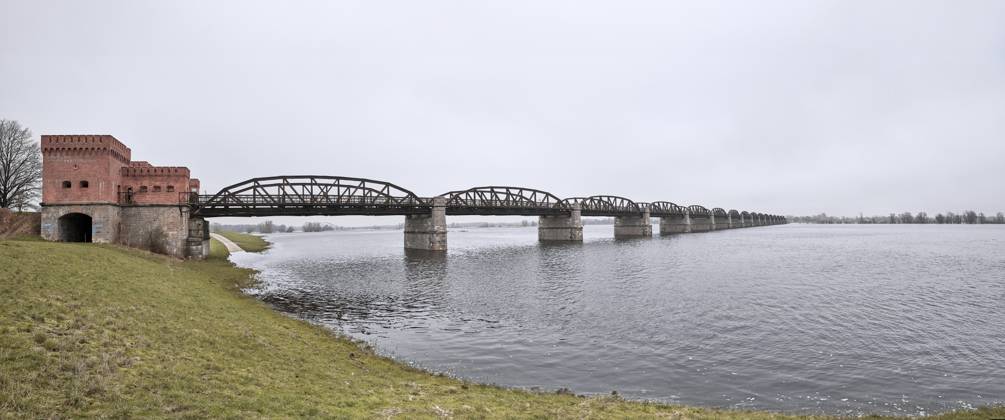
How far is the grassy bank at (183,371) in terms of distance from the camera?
8258 mm

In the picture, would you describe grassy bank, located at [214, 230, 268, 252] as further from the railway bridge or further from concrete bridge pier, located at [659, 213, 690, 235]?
concrete bridge pier, located at [659, 213, 690, 235]

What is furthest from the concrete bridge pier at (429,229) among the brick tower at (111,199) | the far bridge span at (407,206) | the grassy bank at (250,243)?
the brick tower at (111,199)

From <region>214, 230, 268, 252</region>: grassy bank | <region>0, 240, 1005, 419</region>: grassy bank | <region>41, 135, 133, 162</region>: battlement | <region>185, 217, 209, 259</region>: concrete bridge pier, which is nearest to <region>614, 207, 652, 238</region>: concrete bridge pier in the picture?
<region>214, 230, 268, 252</region>: grassy bank

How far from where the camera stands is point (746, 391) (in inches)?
527

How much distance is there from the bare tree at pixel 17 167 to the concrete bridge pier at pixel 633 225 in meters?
134

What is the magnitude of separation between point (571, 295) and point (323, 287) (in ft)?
68.0

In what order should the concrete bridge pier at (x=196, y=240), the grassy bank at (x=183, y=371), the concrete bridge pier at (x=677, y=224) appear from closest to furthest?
the grassy bank at (x=183, y=371) < the concrete bridge pier at (x=196, y=240) < the concrete bridge pier at (x=677, y=224)

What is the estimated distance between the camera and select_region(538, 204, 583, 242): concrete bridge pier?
365 feet

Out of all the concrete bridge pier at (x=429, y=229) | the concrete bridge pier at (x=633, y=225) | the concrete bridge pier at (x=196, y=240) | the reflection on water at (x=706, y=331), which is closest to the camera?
the reflection on water at (x=706, y=331)

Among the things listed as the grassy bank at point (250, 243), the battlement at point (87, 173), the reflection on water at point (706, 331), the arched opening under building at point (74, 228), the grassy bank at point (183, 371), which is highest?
the battlement at point (87, 173)

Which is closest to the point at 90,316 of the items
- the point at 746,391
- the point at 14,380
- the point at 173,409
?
the point at 14,380

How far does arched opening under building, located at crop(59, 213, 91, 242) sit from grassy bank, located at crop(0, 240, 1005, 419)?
3397 centimetres

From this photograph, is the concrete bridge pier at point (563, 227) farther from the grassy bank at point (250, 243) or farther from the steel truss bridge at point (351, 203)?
the grassy bank at point (250, 243)

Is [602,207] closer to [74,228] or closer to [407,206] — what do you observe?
[407,206]
